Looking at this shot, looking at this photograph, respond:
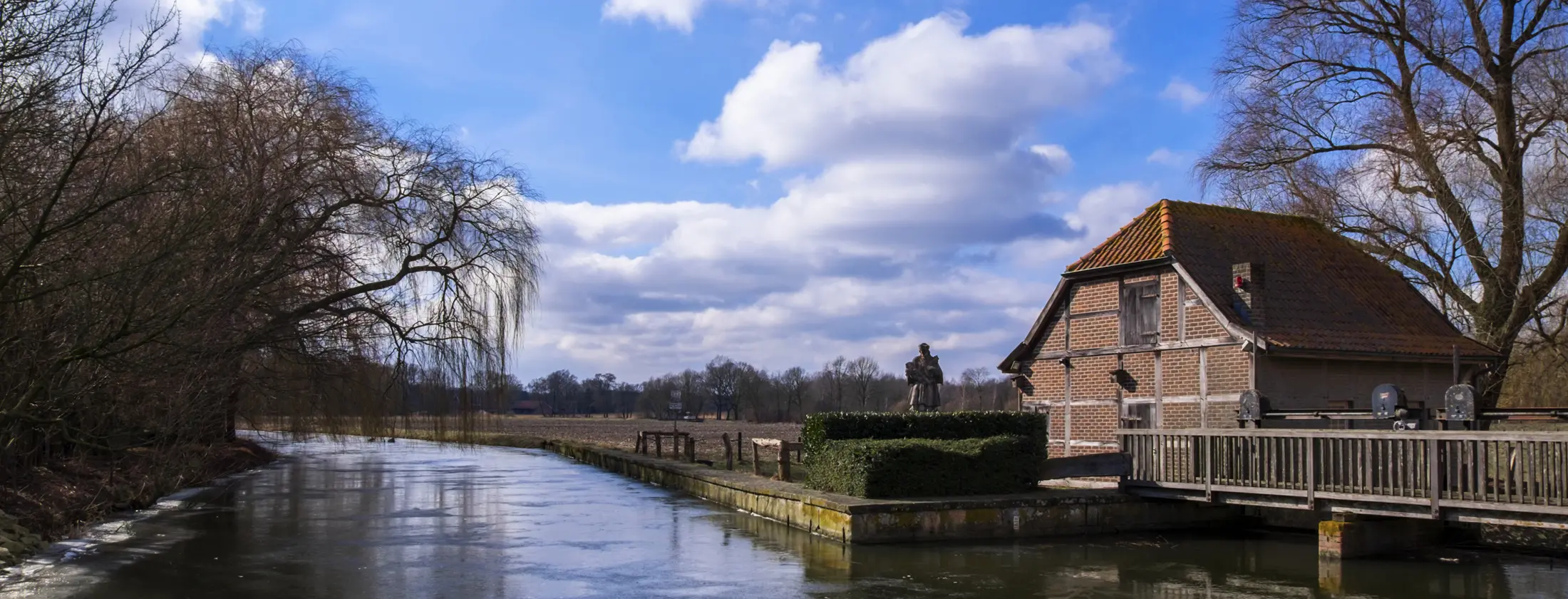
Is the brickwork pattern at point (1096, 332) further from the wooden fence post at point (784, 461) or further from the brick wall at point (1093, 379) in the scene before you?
the wooden fence post at point (784, 461)

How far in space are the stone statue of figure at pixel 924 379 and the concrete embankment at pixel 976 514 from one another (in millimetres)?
2714

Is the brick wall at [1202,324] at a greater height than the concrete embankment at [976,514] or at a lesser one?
greater

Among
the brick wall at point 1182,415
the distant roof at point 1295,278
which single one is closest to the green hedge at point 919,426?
the brick wall at point 1182,415

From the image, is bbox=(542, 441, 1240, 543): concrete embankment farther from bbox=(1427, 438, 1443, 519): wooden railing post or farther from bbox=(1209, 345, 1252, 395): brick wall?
bbox=(1427, 438, 1443, 519): wooden railing post

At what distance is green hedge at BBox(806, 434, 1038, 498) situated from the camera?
54.0 ft

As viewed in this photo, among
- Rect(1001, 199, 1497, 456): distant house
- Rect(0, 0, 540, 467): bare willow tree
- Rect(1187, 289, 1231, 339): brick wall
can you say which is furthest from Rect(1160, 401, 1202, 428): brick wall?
Rect(0, 0, 540, 467): bare willow tree

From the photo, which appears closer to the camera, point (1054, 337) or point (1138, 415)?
point (1138, 415)

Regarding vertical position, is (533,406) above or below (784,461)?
below

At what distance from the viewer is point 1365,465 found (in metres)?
14.2

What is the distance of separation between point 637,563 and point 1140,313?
411 inches

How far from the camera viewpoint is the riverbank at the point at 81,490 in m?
13.8

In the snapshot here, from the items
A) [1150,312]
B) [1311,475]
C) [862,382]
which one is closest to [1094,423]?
[1150,312]

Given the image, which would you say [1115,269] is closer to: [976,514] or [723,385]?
[976,514]

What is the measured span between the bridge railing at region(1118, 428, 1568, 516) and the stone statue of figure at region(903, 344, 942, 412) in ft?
12.3
